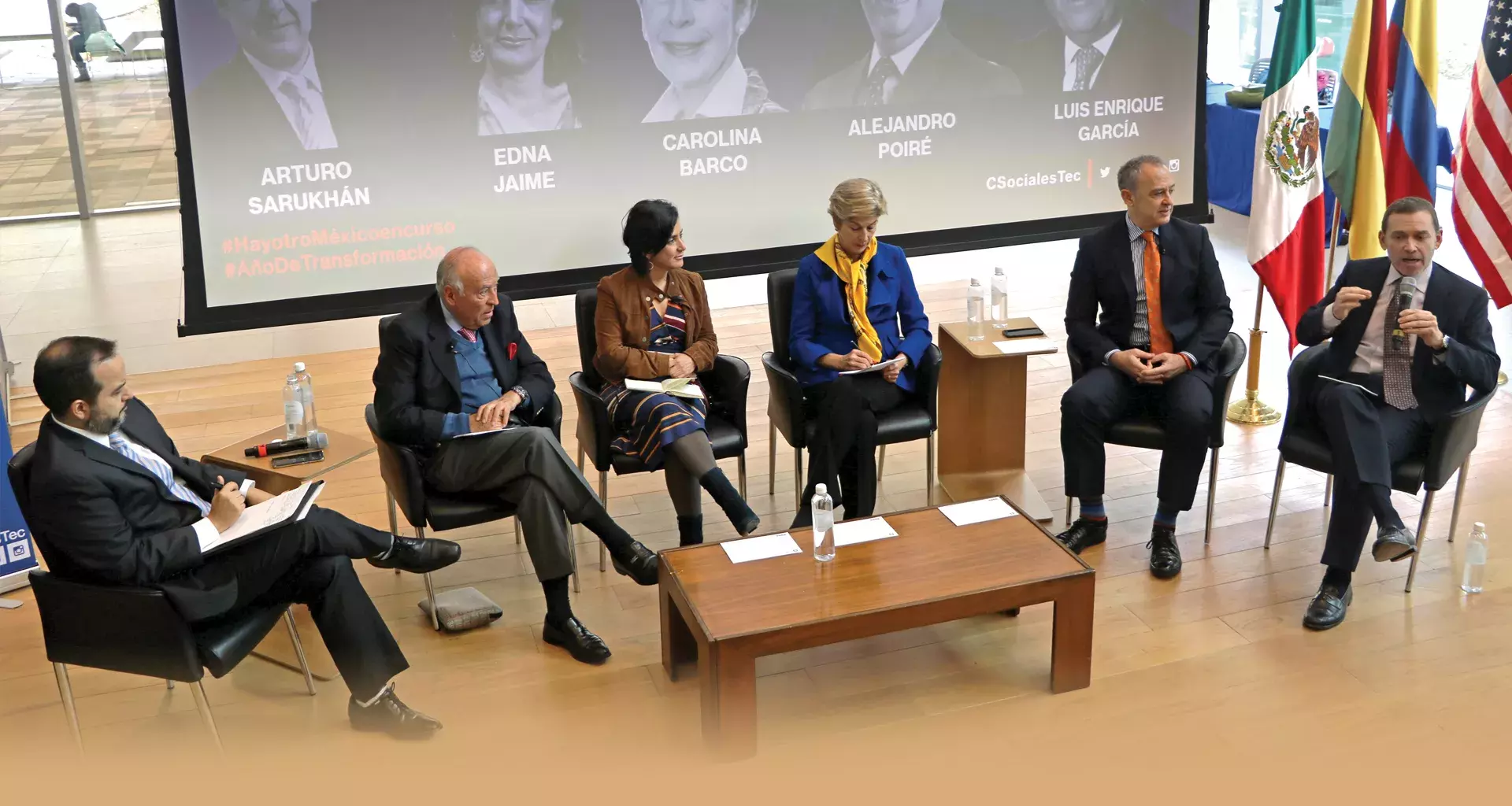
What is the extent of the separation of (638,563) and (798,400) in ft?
2.72

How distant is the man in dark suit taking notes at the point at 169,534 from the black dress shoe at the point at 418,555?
2.7 inches

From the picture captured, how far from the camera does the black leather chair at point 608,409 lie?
432cm

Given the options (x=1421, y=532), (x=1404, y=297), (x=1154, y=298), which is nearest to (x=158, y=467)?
(x=1154, y=298)

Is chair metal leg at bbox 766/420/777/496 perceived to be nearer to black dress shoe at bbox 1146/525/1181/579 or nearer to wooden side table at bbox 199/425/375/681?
black dress shoe at bbox 1146/525/1181/579

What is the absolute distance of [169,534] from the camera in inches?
126

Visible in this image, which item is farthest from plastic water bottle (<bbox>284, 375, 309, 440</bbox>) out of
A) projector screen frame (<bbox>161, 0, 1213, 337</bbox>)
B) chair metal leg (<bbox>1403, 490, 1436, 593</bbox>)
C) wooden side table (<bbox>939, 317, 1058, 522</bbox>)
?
chair metal leg (<bbox>1403, 490, 1436, 593</bbox>)

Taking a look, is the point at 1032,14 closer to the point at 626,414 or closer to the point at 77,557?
the point at 626,414

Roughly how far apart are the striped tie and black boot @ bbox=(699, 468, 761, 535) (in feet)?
4.93

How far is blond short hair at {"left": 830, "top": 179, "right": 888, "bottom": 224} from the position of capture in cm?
440

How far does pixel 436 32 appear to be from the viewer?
535 cm

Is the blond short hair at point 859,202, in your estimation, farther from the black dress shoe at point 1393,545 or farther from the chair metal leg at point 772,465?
the black dress shoe at point 1393,545

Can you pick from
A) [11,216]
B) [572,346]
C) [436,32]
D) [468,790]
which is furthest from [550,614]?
[11,216]

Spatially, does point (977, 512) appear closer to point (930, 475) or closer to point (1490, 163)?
point (930, 475)

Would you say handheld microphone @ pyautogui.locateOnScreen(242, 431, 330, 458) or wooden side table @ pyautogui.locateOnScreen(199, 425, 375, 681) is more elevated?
handheld microphone @ pyautogui.locateOnScreen(242, 431, 330, 458)
